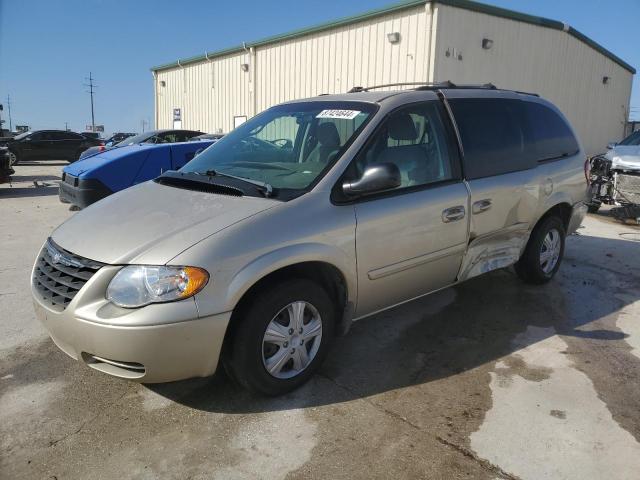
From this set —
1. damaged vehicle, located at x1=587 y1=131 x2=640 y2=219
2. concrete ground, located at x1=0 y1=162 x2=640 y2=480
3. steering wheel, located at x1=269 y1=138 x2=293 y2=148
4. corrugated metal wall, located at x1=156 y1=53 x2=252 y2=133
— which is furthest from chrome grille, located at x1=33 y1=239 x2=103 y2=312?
corrugated metal wall, located at x1=156 y1=53 x2=252 y2=133

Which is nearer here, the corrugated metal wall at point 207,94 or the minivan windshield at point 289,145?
the minivan windshield at point 289,145

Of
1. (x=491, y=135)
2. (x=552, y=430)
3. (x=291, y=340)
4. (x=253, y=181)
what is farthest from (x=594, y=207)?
(x=291, y=340)

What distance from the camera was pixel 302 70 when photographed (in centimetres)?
1543

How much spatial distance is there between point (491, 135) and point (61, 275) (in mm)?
3196

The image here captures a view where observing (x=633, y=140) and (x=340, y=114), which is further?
(x=633, y=140)

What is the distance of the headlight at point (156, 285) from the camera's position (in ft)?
8.01

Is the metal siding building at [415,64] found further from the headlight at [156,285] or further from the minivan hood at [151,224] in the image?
the headlight at [156,285]

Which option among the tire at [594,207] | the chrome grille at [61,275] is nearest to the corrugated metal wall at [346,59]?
the tire at [594,207]

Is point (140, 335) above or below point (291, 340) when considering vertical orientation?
above

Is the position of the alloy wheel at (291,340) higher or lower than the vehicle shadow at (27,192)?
higher

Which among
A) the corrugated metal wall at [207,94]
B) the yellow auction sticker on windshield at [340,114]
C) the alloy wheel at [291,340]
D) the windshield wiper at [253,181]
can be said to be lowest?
the alloy wheel at [291,340]

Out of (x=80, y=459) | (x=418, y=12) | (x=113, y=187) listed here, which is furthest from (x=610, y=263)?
(x=418, y=12)

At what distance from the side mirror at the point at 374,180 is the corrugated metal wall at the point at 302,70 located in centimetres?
967

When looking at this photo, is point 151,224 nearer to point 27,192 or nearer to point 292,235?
point 292,235
